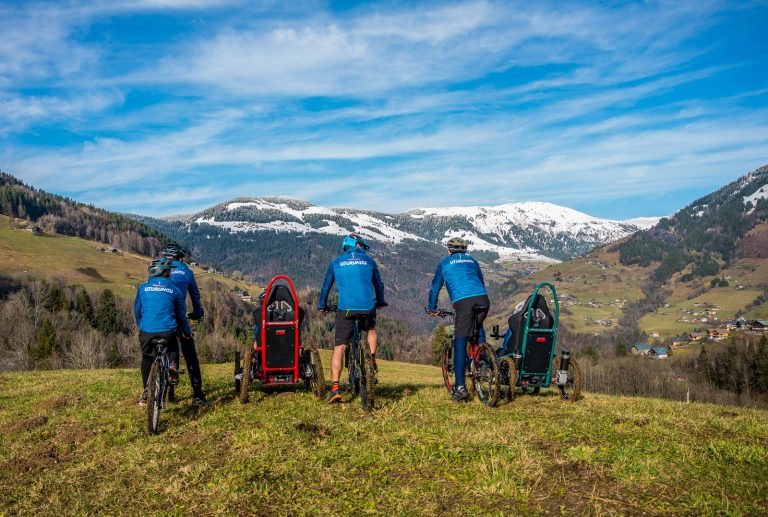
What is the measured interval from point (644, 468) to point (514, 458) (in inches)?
60.6

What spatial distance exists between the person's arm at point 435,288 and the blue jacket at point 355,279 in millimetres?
1361

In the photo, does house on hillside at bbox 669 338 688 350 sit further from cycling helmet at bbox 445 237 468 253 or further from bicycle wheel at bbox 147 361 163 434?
bicycle wheel at bbox 147 361 163 434

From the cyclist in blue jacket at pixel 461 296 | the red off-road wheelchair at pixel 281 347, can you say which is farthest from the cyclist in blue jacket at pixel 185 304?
the cyclist in blue jacket at pixel 461 296

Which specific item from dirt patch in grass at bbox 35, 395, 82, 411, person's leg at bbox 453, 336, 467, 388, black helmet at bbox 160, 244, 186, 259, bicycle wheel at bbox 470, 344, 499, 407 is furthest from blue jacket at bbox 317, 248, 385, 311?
dirt patch in grass at bbox 35, 395, 82, 411

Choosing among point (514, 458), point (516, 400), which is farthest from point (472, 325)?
point (514, 458)

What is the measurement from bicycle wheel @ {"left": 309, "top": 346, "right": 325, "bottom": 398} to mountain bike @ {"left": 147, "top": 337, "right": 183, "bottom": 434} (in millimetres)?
3065

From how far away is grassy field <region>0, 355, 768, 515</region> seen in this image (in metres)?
5.53

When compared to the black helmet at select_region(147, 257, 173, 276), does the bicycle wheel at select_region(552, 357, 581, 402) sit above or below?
below

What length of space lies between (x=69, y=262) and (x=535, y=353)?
620ft

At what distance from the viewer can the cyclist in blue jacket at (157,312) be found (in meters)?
10.0

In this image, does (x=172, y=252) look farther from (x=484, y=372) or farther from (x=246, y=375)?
(x=484, y=372)

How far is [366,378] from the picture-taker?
9891mm

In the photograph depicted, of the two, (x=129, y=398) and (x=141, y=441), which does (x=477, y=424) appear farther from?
(x=129, y=398)

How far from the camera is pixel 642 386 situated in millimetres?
91000
